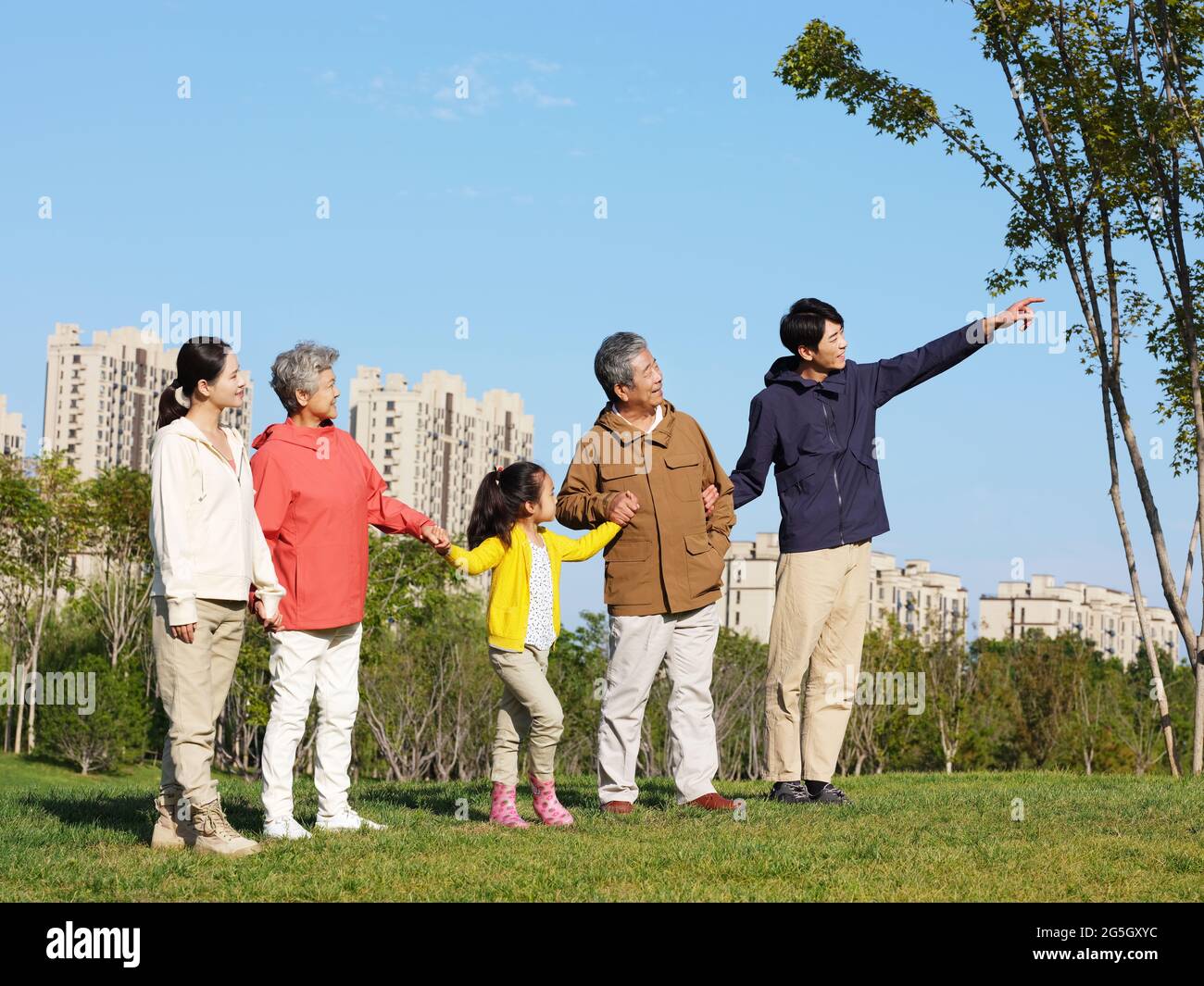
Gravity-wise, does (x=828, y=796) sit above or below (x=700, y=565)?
below

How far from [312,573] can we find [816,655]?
2850 mm

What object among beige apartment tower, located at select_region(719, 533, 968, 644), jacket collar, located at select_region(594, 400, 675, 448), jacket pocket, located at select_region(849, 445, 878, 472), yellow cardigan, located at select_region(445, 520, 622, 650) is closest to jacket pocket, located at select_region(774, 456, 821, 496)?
jacket pocket, located at select_region(849, 445, 878, 472)

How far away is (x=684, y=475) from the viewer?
22.8ft

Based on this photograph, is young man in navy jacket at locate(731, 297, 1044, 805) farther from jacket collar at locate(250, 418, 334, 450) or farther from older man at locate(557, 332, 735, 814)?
jacket collar at locate(250, 418, 334, 450)

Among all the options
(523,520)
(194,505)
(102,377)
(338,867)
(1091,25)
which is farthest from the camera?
(102,377)

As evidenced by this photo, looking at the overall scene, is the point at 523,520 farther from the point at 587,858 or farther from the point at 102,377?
the point at 102,377

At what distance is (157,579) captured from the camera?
5.61 metres

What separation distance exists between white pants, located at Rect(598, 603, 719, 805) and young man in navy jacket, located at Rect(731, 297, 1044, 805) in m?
0.41

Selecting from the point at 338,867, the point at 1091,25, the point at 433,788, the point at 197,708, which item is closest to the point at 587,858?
the point at 338,867

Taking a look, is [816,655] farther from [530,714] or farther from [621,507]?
[530,714]

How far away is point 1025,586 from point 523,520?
514ft

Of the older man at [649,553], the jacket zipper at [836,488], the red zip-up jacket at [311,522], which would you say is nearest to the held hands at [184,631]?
the red zip-up jacket at [311,522]
